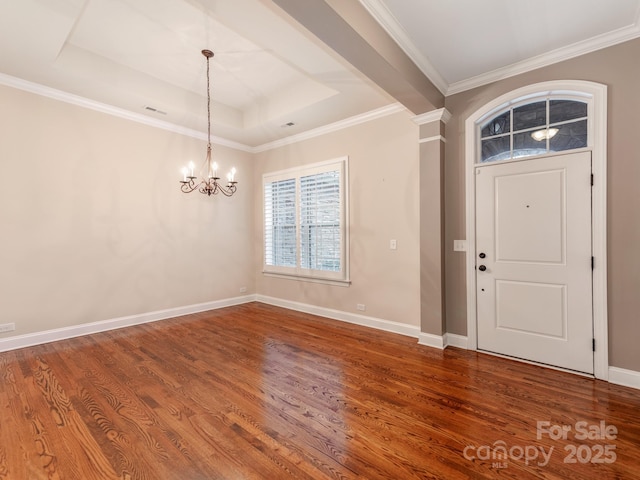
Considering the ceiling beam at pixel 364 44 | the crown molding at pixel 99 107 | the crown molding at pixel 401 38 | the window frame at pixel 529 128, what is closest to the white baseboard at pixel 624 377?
the window frame at pixel 529 128

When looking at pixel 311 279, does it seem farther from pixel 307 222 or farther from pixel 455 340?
pixel 455 340

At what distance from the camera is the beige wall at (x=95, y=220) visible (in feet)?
11.9

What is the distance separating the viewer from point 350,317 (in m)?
4.70

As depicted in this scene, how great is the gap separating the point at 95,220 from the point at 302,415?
3917 millimetres

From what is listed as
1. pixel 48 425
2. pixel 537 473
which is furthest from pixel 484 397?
pixel 48 425

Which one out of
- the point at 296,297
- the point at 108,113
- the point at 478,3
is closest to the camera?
the point at 478,3

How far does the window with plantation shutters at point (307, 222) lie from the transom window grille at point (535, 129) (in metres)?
2.03

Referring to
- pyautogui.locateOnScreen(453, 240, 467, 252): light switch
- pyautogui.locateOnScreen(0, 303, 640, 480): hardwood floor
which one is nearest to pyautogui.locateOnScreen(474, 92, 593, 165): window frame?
pyautogui.locateOnScreen(453, 240, 467, 252): light switch

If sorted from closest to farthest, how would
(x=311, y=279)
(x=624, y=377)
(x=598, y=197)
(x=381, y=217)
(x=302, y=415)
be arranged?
1. (x=302, y=415)
2. (x=624, y=377)
3. (x=598, y=197)
4. (x=381, y=217)
5. (x=311, y=279)

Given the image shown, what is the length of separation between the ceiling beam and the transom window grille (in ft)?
2.81

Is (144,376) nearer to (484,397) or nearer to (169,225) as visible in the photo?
(169,225)

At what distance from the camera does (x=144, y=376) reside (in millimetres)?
2930

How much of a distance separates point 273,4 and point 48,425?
330 cm

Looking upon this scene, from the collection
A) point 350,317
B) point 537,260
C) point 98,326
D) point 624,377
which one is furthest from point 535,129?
point 98,326
